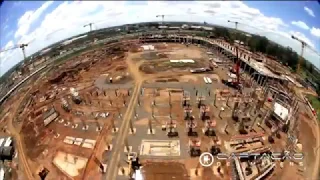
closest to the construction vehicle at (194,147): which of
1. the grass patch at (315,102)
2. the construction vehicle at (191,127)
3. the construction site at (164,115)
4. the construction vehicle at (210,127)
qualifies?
the construction site at (164,115)

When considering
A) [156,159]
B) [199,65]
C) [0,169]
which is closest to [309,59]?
[199,65]

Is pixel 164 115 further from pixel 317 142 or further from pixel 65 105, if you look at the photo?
pixel 317 142

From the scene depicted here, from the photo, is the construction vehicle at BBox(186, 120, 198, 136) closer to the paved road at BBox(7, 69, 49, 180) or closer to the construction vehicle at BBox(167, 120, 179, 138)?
the construction vehicle at BBox(167, 120, 179, 138)

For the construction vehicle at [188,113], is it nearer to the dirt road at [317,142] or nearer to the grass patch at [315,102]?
the dirt road at [317,142]

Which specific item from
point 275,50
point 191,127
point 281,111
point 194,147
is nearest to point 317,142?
point 281,111

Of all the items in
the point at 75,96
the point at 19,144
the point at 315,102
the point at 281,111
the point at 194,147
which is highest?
the point at 315,102

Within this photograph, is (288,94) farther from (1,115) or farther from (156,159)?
(1,115)
